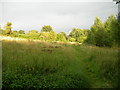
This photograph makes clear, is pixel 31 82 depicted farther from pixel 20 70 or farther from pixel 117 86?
pixel 117 86

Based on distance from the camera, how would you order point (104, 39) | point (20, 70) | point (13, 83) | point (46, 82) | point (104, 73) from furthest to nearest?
point (104, 39), point (104, 73), point (20, 70), point (46, 82), point (13, 83)

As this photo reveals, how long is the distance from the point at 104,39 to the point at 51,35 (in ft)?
69.6

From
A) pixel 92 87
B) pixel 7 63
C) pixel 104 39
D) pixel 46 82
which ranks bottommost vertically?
pixel 92 87

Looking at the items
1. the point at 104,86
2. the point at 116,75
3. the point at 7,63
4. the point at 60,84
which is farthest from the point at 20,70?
the point at 116,75

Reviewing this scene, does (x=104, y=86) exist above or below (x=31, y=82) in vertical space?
below

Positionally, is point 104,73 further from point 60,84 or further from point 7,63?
point 7,63

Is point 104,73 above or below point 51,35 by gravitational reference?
below

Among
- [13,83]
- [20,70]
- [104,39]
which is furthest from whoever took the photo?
[104,39]

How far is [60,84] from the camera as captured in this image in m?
3.64

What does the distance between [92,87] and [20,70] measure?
2836mm

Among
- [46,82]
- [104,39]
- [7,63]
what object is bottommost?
[46,82]

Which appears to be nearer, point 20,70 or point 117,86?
point 117,86

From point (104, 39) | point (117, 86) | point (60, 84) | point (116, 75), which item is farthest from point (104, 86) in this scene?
point (104, 39)

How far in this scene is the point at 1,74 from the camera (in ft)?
12.6
